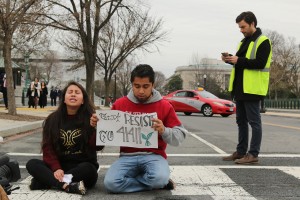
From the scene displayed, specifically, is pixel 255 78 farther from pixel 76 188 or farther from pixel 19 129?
pixel 19 129

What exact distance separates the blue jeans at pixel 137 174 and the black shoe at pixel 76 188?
0.78ft

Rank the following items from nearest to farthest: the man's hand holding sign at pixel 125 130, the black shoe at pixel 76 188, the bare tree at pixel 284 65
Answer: the black shoe at pixel 76 188 → the man's hand holding sign at pixel 125 130 → the bare tree at pixel 284 65

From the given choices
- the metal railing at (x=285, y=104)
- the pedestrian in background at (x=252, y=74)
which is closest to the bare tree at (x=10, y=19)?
the pedestrian in background at (x=252, y=74)

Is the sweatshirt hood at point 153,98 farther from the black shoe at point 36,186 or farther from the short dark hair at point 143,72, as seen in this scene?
the black shoe at point 36,186

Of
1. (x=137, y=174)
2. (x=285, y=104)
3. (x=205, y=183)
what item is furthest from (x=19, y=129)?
(x=285, y=104)

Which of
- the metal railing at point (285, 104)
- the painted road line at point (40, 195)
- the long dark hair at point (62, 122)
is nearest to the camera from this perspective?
the painted road line at point (40, 195)

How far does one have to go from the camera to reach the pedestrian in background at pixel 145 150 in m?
4.37

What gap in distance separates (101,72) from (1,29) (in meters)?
42.4

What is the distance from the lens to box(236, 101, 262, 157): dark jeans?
244 inches

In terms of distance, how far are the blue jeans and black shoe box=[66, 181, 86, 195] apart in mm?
238

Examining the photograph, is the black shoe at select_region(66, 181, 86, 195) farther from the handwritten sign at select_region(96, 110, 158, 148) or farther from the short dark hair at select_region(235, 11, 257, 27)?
the short dark hair at select_region(235, 11, 257, 27)

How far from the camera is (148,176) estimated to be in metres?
4.39

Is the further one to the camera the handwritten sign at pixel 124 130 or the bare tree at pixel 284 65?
the bare tree at pixel 284 65

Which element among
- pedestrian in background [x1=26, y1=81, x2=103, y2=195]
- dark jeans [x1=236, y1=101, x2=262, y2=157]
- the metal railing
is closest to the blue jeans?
pedestrian in background [x1=26, y1=81, x2=103, y2=195]
